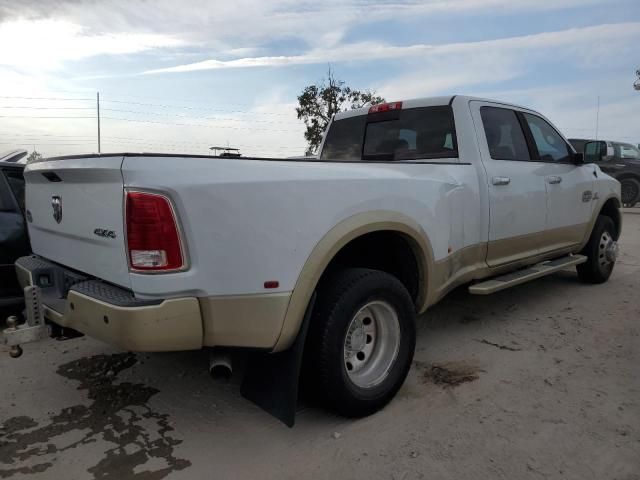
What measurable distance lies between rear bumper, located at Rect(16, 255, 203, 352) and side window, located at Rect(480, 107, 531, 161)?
2.86m

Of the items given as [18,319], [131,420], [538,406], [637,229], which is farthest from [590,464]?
[637,229]

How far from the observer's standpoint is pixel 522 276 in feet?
13.9

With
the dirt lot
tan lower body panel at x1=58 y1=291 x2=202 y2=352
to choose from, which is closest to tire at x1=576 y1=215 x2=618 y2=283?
the dirt lot

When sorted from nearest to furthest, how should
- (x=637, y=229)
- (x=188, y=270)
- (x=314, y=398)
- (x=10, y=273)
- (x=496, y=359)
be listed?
(x=188, y=270) → (x=314, y=398) → (x=496, y=359) → (x=10, y=273) → (x=637, y=229)

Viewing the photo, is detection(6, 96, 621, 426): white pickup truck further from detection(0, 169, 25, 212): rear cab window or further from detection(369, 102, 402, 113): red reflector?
detection(0, 169, 25, 212): rear cab window

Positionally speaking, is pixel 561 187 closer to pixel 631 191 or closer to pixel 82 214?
pixel 82 214

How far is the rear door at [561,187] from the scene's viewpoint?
4641 mm

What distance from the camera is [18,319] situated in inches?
101

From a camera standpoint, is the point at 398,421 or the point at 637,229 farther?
the point at 637,229

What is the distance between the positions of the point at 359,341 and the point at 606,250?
13.5 ft

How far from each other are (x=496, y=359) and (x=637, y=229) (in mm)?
9102

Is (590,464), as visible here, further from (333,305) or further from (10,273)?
(10,273)

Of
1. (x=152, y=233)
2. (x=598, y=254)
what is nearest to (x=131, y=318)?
(x=152, y=233)

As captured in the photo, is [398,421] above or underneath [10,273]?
underneath
